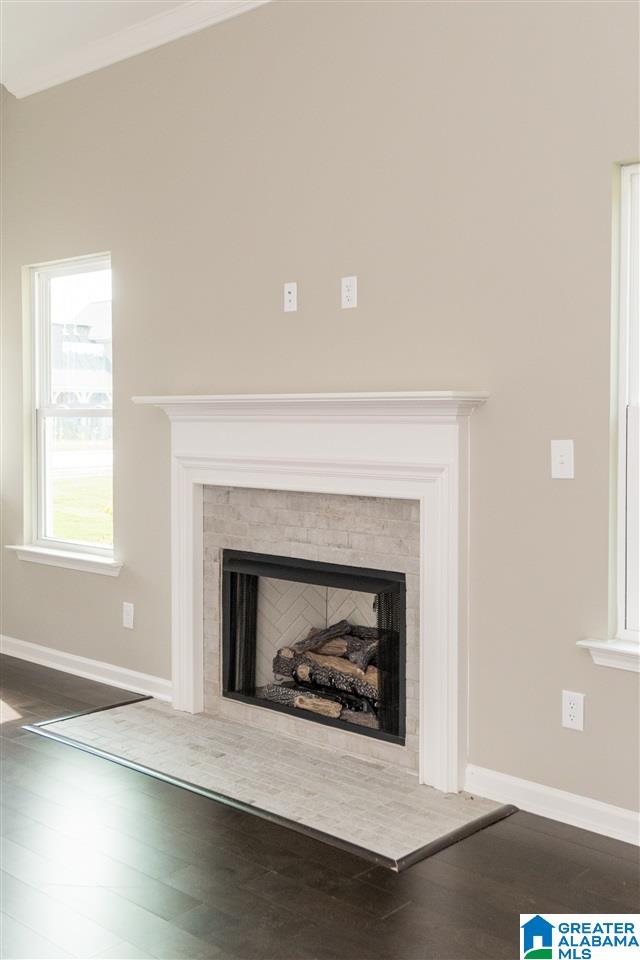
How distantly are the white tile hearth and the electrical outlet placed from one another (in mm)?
381

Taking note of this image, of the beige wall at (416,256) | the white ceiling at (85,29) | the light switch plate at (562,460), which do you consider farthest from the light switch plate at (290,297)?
the light switch plate at (562,460)

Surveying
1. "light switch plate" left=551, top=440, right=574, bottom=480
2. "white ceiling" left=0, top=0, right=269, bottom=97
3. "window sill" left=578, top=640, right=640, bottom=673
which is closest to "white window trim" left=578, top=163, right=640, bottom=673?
"window sill" left=578, top=640, right=640, bottom=673

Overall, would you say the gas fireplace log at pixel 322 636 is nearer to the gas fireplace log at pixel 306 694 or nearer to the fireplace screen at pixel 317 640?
the fireplace screen at pixel 317 640

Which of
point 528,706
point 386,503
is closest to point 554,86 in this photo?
point 386,503

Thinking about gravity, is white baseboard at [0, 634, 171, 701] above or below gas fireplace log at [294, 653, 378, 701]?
below

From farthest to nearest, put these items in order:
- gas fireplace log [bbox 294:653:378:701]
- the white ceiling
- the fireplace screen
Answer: the white ceiling < gas fireplace log [bbox 294:653:378:701] < the fireplace screen

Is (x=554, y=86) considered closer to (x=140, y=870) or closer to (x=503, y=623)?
(x=503, y=623)

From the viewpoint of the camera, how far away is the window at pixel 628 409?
9.54ft

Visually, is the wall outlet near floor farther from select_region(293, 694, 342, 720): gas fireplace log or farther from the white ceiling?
the white ceiling

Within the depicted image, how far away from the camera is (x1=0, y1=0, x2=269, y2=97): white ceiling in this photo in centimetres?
414

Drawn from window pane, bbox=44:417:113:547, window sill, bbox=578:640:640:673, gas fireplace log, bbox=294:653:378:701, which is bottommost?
gas fireplace log, bbox=294:653:378:701

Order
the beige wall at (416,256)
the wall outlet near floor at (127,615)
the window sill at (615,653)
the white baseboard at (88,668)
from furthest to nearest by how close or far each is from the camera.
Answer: the wall outlet near floor at (127,615), the white baseboard at (88,668), the beige wall at (416,256), the window sill at (615,653)

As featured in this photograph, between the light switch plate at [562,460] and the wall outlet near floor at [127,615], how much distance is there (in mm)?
2326

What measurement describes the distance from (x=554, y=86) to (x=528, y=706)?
75.5 inches
